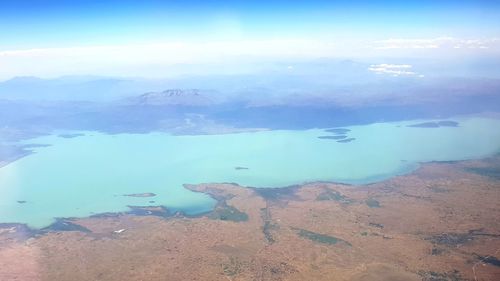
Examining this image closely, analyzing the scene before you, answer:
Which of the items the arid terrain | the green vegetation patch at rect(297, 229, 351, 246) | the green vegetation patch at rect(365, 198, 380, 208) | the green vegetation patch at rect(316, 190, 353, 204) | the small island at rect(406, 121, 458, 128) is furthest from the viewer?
the small island at rect(406, 121, 458, 128)

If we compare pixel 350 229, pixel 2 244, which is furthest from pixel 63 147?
pixel 350 229

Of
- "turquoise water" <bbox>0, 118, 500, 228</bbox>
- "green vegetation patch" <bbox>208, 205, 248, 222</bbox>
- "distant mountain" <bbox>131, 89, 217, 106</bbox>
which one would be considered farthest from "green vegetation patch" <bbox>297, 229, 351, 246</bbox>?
"distant mountain" <bbox>131, 89, 217, 106</bbox>

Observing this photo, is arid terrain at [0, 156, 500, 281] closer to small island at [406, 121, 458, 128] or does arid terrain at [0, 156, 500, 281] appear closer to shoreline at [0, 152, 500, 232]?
shoreline at [0, 152, 500, 232]

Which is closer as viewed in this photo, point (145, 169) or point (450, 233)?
point (450, 233)

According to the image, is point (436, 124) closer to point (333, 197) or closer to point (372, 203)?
point (333, 197)

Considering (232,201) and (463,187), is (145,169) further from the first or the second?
(463,187)
